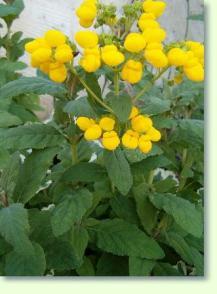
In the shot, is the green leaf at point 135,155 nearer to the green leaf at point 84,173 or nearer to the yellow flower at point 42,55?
the green leaf at point 84,173

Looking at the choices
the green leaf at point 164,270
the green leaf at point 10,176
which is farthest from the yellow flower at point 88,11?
the green leaf at point 164,270

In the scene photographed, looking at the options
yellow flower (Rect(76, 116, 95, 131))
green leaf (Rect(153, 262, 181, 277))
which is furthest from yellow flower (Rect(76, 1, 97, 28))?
green leaf (Rect(153, 262, 181, 277))

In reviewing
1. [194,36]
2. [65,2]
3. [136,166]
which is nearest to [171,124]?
[136,166]

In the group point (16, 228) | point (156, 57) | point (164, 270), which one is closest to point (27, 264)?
point (16, 228)

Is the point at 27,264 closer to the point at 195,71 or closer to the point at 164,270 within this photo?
the point at 164,270

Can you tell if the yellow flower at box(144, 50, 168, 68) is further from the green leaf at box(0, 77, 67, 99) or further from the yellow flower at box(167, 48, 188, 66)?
the green leaf at box(0, 77, 67, 99)
